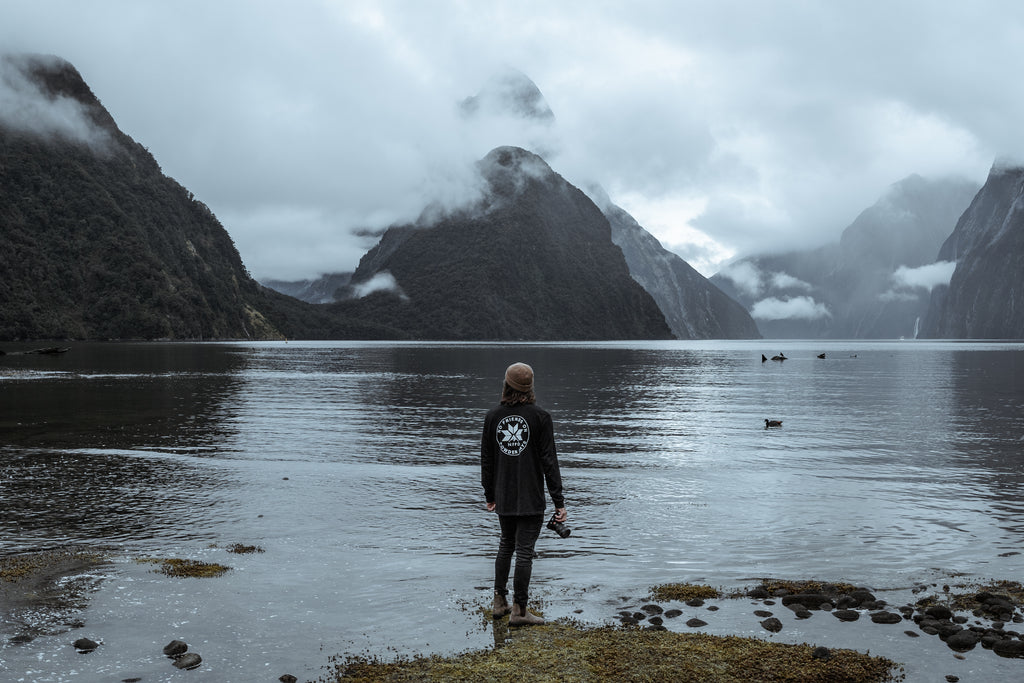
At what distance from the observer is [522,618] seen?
9609 millimetres

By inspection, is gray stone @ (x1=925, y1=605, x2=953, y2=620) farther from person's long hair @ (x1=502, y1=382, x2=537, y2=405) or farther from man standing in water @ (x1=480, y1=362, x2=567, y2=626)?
person's long hair @ (x1=502, y1=382, x2=537, y2=405)

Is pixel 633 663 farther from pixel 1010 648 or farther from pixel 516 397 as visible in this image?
pixel 1010 648

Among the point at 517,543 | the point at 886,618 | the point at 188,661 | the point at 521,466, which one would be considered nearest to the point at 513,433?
the point at 521,466

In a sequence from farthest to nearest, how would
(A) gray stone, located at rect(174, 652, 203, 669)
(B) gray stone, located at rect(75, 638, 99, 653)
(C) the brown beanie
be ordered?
(C) the brown beanie
(B) gray stone, located at rect(75, 638, 99, 653)
(A) gray stone, located at rect(174, 652, 203, 669)

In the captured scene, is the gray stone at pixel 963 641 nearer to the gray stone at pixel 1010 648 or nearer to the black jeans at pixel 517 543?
the gray stone at pixel 1010 648

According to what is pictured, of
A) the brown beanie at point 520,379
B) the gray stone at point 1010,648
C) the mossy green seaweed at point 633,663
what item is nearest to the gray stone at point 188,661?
the mossy green seaweed at point 633,663

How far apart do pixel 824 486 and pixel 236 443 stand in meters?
19.4

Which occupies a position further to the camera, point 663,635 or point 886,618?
point 886,618

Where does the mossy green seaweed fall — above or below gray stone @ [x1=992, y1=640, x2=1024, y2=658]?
below

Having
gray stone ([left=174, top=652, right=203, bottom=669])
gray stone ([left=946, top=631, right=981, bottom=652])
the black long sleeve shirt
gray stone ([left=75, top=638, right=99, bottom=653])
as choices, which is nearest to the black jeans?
the black long sleeve shirt

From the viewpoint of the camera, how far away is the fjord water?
9.63 m

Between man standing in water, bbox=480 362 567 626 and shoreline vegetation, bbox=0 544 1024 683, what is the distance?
0.58 meters

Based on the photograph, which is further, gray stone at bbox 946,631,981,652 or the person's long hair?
the person's long hair

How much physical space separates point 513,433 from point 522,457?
0.33 metres
